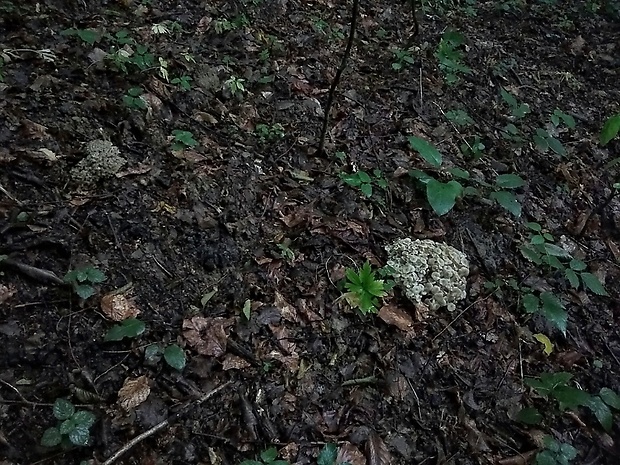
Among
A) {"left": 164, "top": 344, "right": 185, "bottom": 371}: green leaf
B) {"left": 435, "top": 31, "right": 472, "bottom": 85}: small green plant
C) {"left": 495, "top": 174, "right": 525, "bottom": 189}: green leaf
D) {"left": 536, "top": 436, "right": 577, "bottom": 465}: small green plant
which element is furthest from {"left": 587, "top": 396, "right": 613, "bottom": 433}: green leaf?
{"left": 435, "top": 31, "right": 472, "bottom": 85}: small green plant

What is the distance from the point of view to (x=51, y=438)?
2221 mm

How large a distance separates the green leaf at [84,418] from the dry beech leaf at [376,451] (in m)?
1.37

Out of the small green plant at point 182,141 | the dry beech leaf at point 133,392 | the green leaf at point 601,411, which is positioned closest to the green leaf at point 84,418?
the dry beech leaf at point 133,392

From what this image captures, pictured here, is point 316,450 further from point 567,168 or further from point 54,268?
point 567,168

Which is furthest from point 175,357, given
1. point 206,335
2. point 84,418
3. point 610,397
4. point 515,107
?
point 515,107

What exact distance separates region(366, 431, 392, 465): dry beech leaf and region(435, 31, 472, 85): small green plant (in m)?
3.76

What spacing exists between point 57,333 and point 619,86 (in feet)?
21.2

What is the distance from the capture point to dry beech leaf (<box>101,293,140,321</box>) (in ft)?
8.85

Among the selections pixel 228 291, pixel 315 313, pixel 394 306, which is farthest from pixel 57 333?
pixel 394 306

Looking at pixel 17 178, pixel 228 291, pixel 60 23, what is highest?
pixel 60 23

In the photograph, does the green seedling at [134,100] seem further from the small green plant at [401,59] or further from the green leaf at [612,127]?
the green leaf at [612,127]

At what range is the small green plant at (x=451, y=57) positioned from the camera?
524 centimetres

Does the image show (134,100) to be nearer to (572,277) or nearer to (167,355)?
(167,355)

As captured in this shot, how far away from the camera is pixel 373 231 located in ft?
11.9
